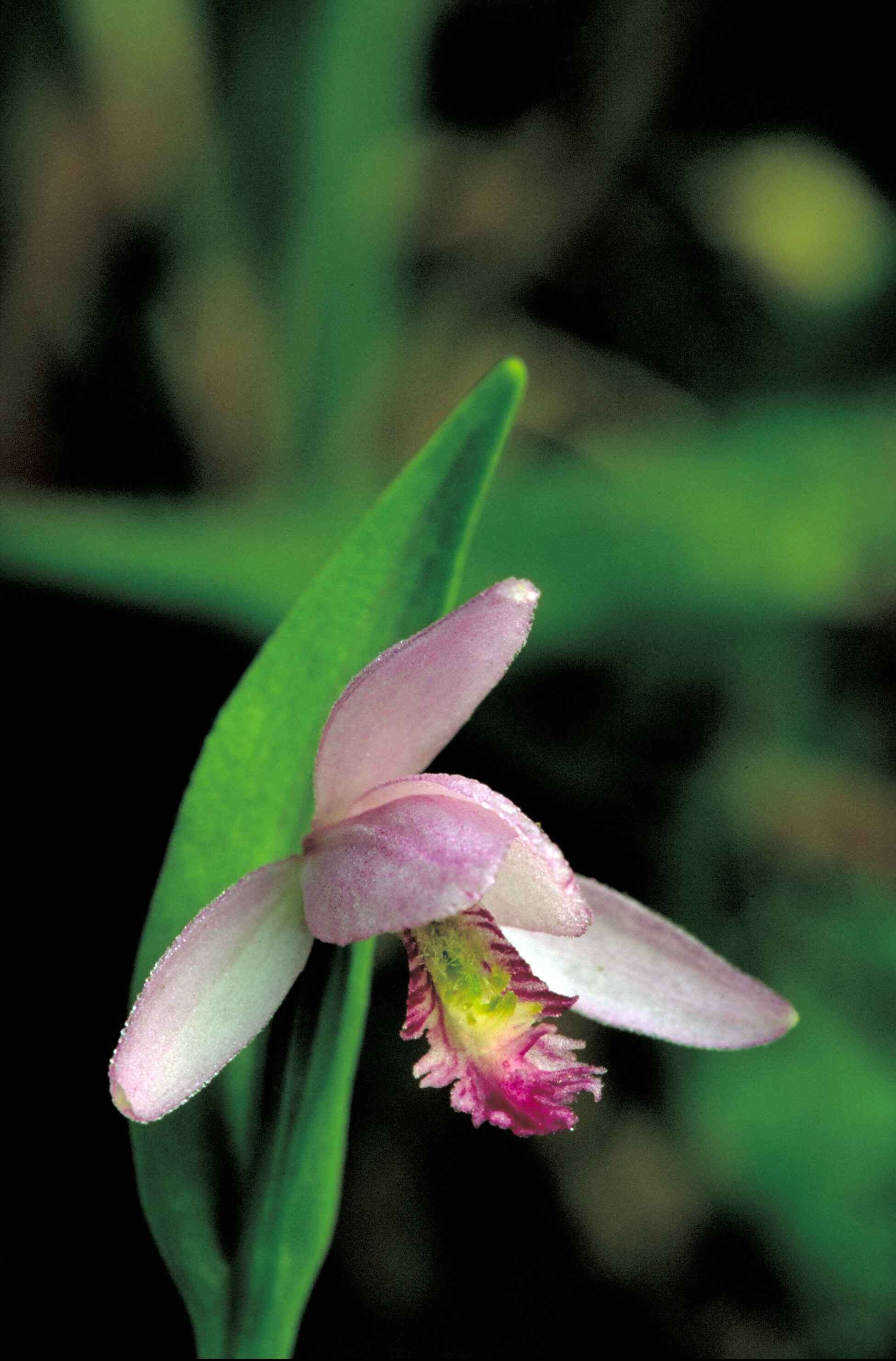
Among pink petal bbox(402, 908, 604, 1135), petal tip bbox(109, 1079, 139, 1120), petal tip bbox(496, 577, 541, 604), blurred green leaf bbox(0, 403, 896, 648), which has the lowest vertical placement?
blurred green leaf bbox(0, 403, 896, 648)

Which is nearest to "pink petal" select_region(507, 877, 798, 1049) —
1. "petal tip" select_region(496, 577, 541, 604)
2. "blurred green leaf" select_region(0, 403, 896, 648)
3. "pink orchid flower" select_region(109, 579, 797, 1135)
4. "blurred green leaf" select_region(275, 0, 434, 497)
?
"pink orchid flower" select_region(109, 579, 797, 1135)

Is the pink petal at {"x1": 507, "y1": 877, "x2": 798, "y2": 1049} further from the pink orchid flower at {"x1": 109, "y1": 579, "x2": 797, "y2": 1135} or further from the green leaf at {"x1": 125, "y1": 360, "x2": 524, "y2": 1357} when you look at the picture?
the green leaf at {"x1": 125, "y1": 360, "x2": 524, "y2": 1357}

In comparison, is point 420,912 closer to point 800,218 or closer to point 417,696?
point 417,696

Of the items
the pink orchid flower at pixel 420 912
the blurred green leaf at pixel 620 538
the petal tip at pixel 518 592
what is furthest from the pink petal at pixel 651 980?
the blurred green leaf at pixel 620 538

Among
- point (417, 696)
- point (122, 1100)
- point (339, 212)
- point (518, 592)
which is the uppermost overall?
point (518, 592)

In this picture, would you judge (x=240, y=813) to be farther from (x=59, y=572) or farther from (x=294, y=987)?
(x=59, y=572)

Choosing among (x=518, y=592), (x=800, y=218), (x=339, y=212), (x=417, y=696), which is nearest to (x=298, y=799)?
(x=417, y=696)
